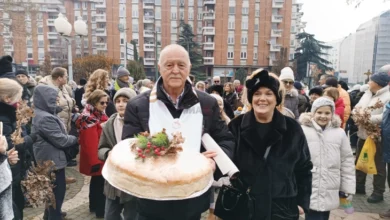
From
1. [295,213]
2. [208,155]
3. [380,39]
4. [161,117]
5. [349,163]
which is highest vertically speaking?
[380,39]

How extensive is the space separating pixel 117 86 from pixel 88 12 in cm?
6361

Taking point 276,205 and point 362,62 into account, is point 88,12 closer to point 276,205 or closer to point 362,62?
point 276,205

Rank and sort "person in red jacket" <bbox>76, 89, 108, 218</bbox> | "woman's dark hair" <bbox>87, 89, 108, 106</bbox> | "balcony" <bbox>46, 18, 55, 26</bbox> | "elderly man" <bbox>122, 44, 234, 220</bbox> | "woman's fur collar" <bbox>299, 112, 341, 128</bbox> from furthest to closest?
"balcony" <bbox>46, 18, 55, 26</bbox> < "woman's dark hair" <bbox>87, 89, 108, 106</bbox> < "person in red jacket" <bbox>76, 89, 108, 218</bbox> < "woman's fur collar" <bbox>299, 112, 341, 128</bbox> < "elderly man" <bbox>122, 44, 234, 220</bbox>

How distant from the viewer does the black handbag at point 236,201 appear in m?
2.49

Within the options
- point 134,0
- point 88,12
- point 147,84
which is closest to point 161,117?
point 147,84

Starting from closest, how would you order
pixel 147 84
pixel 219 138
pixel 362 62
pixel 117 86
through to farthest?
1. pixel 219 138
2. pixel 117 86
3. pixel 147 84
4. pixel 362 62

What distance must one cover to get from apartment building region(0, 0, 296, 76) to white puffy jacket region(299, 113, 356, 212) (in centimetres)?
5167

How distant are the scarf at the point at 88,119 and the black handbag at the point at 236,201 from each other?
8.65 feet

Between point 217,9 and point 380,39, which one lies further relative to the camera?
point 380,39

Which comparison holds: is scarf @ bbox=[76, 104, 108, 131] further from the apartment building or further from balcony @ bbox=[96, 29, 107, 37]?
balcony @ bbox=[96, 29, 107, 37]

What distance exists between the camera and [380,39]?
6362 centimetres

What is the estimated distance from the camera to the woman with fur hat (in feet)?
10.8

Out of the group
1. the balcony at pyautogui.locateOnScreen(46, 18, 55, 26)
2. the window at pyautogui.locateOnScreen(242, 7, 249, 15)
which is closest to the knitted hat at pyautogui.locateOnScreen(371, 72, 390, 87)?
the window at pyautogui.locateOnScreen(242, 7, 249, 15)

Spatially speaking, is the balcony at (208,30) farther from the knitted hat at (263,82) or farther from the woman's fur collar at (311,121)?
the knitted hat at (263,82)
